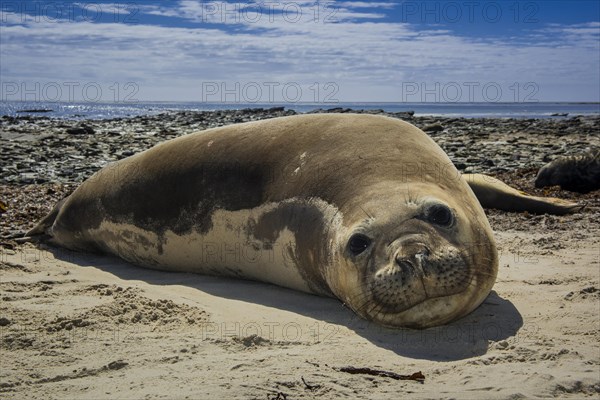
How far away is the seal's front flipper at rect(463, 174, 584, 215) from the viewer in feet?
26.3

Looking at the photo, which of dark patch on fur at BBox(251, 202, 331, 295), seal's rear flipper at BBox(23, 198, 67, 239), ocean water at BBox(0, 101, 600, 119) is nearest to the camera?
dark patch on fur at BBox(251, 202, 331, 295)

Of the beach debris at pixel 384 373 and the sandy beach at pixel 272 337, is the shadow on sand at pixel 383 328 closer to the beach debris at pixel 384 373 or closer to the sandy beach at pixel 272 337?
the sandy beach at pixel 272 337

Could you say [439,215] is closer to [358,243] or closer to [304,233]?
[358,243]

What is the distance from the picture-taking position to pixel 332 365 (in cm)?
367

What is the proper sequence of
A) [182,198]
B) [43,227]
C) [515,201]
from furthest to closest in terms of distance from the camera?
[515,201] → [43,227] → [182,198]

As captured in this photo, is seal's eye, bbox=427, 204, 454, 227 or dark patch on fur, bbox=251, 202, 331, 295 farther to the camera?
dark patch on fur, bbox=251, 202, 331, 295

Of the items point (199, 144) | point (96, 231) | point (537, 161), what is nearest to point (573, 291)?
point (199, 144)

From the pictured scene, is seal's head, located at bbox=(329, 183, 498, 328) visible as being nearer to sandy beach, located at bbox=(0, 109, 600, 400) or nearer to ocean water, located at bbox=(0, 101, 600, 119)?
sandy beach, located at bbox=(0, 109, 600, 400)

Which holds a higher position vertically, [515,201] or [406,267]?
[406,267]

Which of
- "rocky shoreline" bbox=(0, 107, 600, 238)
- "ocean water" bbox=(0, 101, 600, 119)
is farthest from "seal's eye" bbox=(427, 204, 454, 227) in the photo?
"ocean water" bbox=(0, 101, 600, 119)

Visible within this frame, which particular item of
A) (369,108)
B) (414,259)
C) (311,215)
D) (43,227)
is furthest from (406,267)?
(369,108)

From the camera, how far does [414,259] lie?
414cm

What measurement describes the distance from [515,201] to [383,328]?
4195 millimetres

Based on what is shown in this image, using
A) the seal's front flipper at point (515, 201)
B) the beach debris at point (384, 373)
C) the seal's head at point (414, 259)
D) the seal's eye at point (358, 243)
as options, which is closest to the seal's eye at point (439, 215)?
the seal's head at point (414, 259)
